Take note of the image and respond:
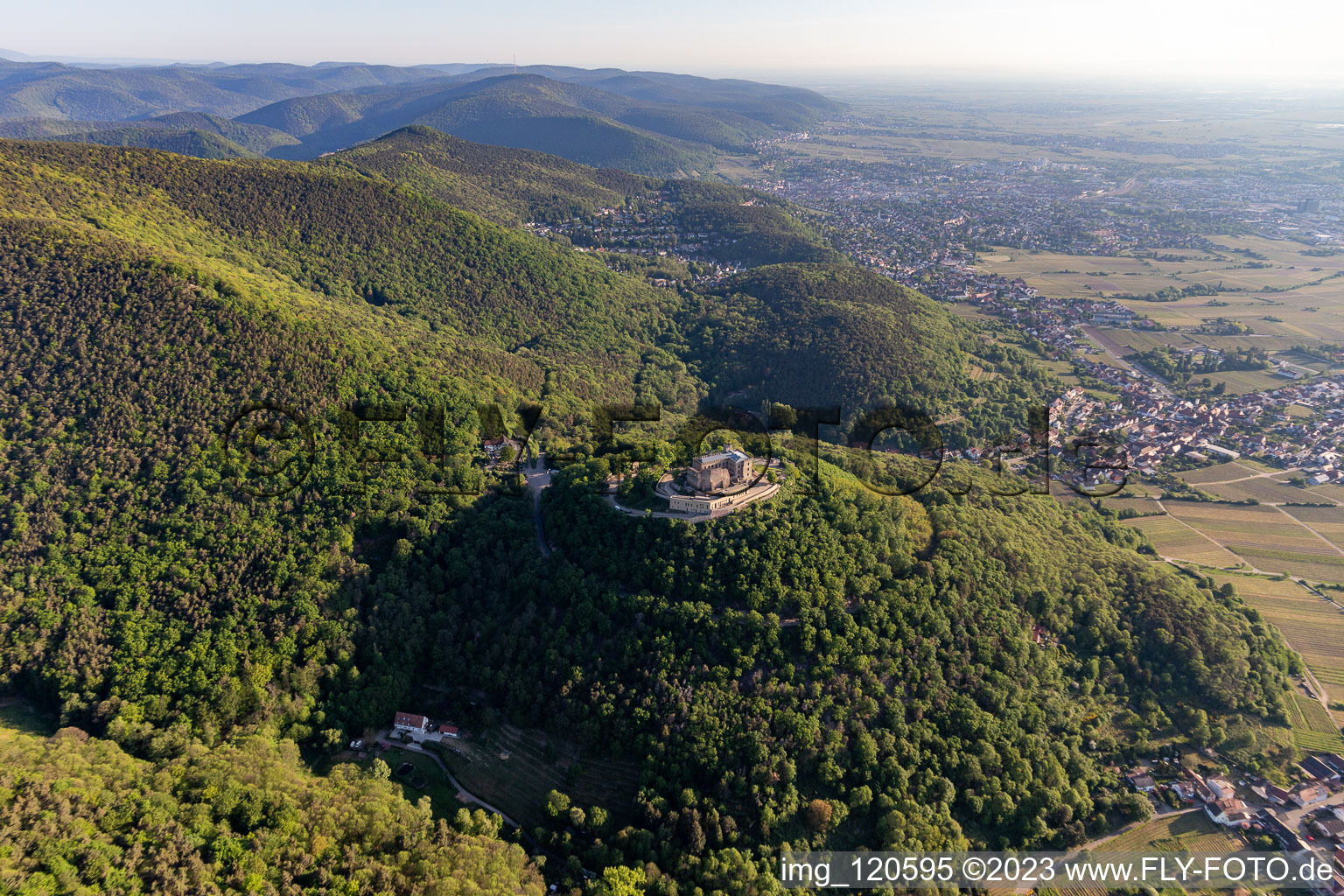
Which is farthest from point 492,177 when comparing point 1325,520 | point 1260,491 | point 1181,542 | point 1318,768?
point 1318,768

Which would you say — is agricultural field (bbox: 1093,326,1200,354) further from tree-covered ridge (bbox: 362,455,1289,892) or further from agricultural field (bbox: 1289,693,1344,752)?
agricultural field (bbox: 1289,693,1344,752)

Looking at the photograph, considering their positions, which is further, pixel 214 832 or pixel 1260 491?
pixel 1260 491

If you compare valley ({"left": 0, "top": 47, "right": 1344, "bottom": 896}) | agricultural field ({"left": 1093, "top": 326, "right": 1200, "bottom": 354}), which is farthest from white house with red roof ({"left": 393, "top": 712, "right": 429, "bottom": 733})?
agricultural field ({"left": 1093, "top": 326, "right": 1200, "bottom": 354})

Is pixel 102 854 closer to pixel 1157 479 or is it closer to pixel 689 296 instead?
pixel 1157 479

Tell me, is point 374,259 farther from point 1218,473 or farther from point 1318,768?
point 1218,473

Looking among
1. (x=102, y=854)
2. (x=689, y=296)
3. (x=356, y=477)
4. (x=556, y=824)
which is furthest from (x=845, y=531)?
(x=689, y=296)

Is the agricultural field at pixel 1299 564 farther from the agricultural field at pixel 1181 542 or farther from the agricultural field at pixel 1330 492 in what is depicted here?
the agricultural field at pixel 1330 492
